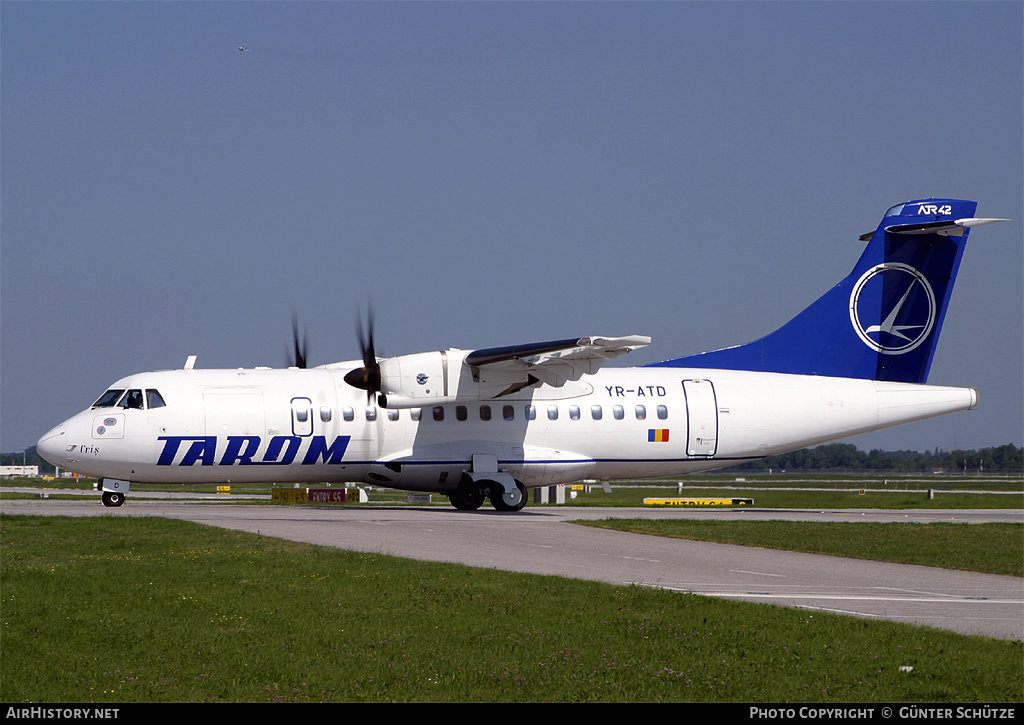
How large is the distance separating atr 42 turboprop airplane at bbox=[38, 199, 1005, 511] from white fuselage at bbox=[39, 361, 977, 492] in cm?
4

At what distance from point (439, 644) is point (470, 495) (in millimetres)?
18966

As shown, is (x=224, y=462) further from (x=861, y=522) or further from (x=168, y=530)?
(x=861, y=522)

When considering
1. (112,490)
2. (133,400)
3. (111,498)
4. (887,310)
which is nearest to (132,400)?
(133,400)

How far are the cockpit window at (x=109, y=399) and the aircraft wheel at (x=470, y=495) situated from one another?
9.53m

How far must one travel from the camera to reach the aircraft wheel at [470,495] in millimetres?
29266

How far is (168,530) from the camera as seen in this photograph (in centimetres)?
2150

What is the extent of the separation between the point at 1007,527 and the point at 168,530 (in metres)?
19.3

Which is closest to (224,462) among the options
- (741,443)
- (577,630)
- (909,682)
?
(741,443)

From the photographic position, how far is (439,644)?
34.2 feet

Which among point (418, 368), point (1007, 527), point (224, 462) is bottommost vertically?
point (1007, 527)

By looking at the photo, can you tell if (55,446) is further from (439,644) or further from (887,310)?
(887,310)

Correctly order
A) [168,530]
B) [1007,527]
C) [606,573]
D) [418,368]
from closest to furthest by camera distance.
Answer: [606,573], [168,530], [1007,527], [418,368]

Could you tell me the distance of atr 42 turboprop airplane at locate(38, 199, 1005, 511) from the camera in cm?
2708

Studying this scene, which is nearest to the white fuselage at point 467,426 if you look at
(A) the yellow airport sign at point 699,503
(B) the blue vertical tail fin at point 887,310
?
(B) the blue vertical tail fin at point 887,310
